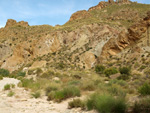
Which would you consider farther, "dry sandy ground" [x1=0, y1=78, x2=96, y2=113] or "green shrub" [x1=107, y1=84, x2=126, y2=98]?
"green shrub" [x1=107, y1=84, x2=126, y2=98]

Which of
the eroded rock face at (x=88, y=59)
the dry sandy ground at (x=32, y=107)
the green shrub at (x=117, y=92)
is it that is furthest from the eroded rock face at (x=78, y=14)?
the dry sandy ground at (x=32, y=107)

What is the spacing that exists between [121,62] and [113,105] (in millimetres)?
20537

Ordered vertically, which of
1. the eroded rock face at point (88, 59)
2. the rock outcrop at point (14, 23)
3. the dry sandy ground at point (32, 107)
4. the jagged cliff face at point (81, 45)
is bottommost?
the dry sandy ground at point (32, 107)

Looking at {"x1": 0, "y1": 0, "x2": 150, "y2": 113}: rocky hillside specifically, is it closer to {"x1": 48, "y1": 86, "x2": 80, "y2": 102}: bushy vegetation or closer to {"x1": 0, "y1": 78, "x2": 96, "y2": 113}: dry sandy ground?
{"x1": 48, "y1": 86, "x2": 80, "y2": 102}: bushy vegetation

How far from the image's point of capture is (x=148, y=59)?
833 inches

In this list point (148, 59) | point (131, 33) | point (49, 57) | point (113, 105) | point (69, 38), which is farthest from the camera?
point (69, 38)

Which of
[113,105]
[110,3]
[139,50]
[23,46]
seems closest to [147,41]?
[139,50]

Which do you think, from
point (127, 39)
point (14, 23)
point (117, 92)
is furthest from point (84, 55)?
point (14, 23)

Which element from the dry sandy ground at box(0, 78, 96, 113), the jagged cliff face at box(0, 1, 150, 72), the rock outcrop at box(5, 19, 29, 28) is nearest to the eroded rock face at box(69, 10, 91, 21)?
the jagged cliff face at box(0, 1, 150, 72)

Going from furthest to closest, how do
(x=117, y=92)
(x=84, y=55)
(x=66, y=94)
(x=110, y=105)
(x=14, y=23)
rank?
(x=14, y=23) → (x=84, y=55) → (x=66, y=94) → (x=117, y=92) → (x=110, y=105)

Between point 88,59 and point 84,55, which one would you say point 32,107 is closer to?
point 88,59

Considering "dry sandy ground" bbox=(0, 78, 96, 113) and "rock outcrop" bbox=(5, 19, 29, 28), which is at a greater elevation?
"rock outcrop" bbox=(5, 19, 29, 28)

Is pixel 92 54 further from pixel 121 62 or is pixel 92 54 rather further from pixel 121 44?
pixel 121 62

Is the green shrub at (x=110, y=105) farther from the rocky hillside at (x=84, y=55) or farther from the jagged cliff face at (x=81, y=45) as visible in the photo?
the jagged cliff face at (x=81, y=45)
